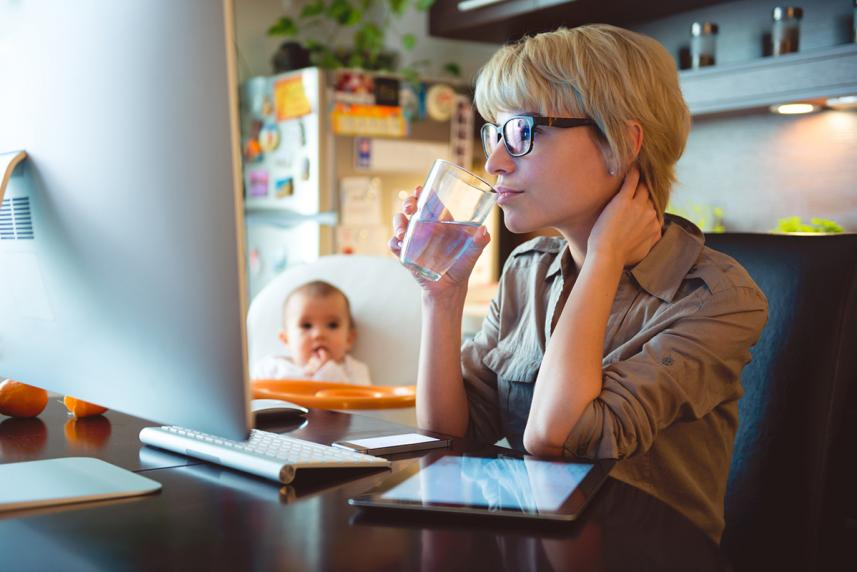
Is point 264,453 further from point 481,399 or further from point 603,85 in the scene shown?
point 603,85

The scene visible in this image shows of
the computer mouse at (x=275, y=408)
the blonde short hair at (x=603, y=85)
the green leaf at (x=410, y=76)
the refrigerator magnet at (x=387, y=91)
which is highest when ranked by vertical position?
the green leaf at (x=410, y=76)

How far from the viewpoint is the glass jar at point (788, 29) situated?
2.55m

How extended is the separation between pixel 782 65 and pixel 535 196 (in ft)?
5.10

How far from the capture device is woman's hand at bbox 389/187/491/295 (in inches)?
45.5

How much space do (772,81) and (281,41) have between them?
222 cm

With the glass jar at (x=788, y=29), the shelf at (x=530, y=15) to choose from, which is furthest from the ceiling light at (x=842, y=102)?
the shelf at (x=530, y=15)

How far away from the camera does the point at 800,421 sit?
113 centimetres

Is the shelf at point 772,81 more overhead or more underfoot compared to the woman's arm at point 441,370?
more overhead

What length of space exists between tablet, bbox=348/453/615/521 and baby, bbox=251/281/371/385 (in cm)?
121

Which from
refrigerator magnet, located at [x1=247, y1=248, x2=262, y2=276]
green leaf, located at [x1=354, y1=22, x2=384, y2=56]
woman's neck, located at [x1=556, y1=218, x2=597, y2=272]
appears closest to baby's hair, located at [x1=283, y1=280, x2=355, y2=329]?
woman's neck, located at [x1=556, y1=218, x2=597, y2=272]

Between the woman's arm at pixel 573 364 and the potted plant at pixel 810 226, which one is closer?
the woman's arm at pixel 573 364

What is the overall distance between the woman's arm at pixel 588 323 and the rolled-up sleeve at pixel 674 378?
0.07 ft

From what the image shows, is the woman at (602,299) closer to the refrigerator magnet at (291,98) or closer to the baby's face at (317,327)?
the baby's face at (317,327)

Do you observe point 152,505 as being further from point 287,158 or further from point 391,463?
point 287,158
